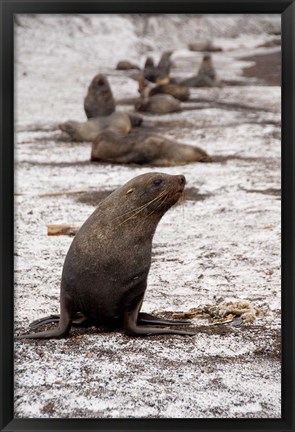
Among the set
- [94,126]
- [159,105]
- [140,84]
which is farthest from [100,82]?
[140,84]

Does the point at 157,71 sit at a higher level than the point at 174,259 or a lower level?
higher

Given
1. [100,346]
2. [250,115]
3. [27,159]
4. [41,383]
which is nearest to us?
[41,383]

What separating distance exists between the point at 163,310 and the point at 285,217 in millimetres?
1792

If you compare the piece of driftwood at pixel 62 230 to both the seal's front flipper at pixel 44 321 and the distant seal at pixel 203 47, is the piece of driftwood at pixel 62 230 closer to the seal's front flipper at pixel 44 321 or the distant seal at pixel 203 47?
the seal's front flipper at pixel 44 321

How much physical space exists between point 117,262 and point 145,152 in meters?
5.79

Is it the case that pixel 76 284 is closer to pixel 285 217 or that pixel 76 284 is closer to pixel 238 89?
pixel 285 217

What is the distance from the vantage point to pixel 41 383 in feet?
13.7

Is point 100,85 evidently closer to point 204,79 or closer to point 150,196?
point 204,79

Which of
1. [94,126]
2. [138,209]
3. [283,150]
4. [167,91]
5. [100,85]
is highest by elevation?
[167,91]

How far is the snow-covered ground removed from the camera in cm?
407

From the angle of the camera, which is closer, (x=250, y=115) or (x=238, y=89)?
(x=250, y=115)

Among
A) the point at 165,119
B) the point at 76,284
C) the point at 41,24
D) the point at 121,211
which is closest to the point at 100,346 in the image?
the point at 76,284

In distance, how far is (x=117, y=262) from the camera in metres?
4.79

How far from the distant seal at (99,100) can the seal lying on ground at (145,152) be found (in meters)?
1.99
